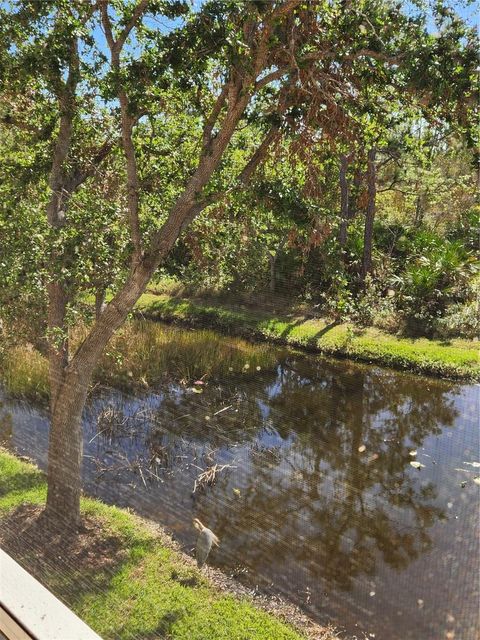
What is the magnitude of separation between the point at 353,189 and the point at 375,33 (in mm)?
1327

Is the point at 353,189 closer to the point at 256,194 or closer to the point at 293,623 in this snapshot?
the point at 256,194

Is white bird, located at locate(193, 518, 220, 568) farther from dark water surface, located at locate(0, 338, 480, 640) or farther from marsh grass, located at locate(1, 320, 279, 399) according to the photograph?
marsh grass, located at locate(1, 320, 279, 399)

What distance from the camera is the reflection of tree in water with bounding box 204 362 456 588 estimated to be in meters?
1.83

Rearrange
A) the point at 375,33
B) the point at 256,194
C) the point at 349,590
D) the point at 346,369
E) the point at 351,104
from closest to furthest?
1. the point at 375,33
2. the point at 351,104
3. the point at 349,590
4. the point at 256,194
5. the point at 346,369

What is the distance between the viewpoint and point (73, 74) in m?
1.58

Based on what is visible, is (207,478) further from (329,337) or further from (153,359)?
(329,337)

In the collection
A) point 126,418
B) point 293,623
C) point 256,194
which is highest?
point 256,194

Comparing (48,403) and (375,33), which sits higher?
(375,33)

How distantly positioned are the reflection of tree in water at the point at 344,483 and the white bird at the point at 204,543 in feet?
0.39

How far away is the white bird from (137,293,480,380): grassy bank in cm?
124

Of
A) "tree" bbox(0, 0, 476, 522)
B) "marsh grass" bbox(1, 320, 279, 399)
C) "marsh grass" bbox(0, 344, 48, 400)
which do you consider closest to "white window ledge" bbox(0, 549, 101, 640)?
"tree" bbox(0, 0, 476, 522)

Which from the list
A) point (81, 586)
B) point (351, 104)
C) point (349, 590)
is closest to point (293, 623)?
point (349, 590)

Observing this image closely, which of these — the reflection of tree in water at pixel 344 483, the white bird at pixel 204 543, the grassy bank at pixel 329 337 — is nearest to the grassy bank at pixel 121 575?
the white bird at pixel 204 543

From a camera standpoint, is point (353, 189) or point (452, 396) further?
point (452, 396)
